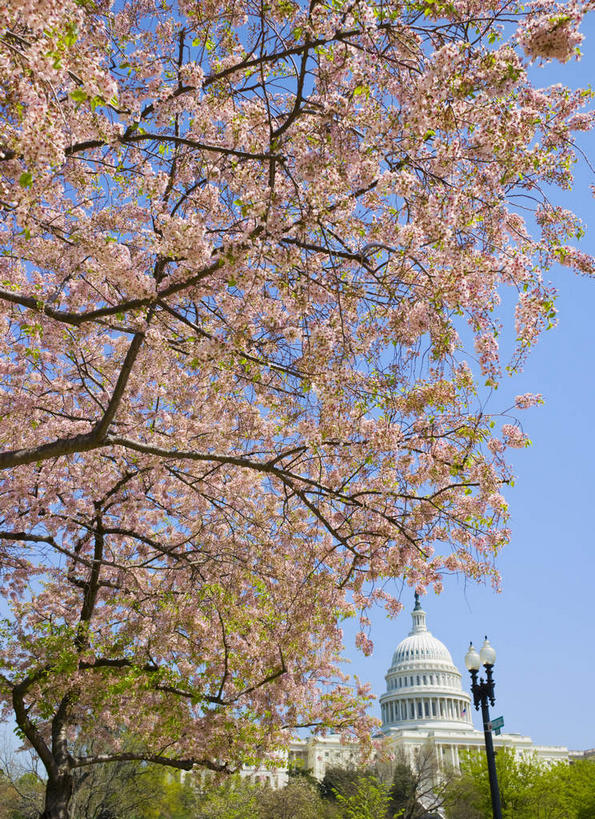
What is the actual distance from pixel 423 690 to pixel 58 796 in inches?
3653

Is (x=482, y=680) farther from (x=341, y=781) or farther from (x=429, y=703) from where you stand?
(x=429, y=703)

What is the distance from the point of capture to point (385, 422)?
23.2 feet

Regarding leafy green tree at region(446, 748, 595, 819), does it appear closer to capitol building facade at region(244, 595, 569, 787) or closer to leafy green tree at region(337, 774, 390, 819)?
leafy green tree at region(337, 774, 390, 819)

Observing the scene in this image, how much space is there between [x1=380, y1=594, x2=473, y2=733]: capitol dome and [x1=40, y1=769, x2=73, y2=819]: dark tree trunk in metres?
88.7

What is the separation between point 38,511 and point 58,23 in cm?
862

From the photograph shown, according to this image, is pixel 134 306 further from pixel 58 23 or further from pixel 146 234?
pixel 58 23

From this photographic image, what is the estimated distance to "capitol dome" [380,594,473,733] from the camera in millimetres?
93250

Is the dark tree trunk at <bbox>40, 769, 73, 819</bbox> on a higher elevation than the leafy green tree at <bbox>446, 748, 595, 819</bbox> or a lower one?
higher

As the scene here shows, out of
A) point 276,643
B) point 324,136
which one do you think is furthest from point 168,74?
point 276,643

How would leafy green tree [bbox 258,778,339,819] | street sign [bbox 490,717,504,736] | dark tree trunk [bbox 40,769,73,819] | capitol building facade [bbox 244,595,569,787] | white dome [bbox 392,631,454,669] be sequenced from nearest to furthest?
1. dark tree trunk [bbox 40,769,73,819]
2. street sign [bbox 490,717,504,736]
3. leafy green tree [bbox 258,778,339,819]
4. capitol building facade [bbox 244,595,569,787]
5. white dome [bbox 392,631,454,669]

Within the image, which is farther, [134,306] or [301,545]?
[301,545]

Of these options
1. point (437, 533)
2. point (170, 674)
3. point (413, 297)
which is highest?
point (413, 297)

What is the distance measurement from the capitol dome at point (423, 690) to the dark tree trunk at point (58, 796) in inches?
3490

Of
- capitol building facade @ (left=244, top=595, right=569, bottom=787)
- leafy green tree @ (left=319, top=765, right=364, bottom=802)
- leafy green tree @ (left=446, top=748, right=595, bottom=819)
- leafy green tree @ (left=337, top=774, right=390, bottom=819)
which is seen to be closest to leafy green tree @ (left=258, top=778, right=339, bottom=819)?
leafy green tree @ (left=319, top=765, right=364, bottom=802)
